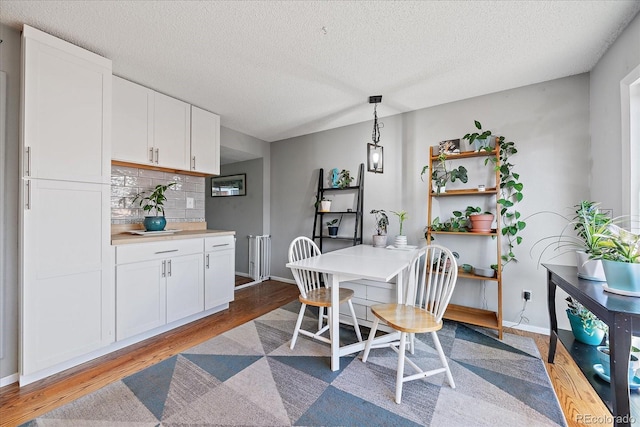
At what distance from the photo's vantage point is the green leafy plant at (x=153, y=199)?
283 centimetres

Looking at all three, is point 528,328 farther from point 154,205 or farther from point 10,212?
point 10,212

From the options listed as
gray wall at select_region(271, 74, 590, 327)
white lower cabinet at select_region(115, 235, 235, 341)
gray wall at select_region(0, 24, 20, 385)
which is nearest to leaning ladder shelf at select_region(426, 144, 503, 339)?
gray wall at select_region(271, 74, 590, 327)

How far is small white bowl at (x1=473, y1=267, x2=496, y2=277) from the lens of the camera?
2529 millimetres

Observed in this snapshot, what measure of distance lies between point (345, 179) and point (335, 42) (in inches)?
78.1

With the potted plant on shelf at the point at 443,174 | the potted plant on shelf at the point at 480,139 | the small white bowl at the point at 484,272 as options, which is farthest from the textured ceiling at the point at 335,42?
the small white bowl at the point at 484,272

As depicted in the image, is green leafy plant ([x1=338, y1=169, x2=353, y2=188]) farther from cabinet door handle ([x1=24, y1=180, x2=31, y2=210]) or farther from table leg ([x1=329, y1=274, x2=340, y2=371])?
cabinet door handle ([x1=24, y1=180, x2=31, y2=210])

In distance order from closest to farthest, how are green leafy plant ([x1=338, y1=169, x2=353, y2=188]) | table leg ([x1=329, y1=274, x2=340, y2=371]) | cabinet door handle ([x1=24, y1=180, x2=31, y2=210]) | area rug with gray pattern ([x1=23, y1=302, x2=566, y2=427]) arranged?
area rug with gray pattern ([x1=23, y1=302, x2=566, y2=427]) < cabinet door handle ([x1=24, y1=180, x2=31, y2=210]) < table leg ([x1=329, y1=274, x2=340, y2=371]) < green leafy plant ([x1=338, y1=169, x2=353, y2=188])

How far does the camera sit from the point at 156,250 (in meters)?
2.43

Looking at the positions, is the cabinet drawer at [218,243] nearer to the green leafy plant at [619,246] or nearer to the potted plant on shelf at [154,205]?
the potted plant on shelf at [154,205]

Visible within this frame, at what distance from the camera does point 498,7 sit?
160 cm

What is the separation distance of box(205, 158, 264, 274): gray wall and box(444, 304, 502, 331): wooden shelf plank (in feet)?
9.90

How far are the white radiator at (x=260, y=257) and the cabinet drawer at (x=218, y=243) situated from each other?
120cm

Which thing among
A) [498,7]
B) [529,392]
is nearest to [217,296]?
[529,392]

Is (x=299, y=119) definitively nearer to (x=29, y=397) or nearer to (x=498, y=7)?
(x=498, y=7)
